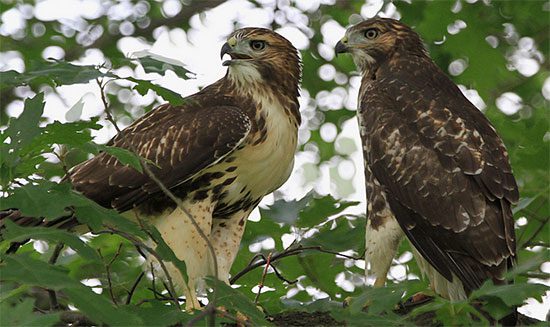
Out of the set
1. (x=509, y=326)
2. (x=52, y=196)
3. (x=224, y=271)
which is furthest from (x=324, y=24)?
(x=52, y=196)

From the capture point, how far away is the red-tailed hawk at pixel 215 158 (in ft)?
20.0

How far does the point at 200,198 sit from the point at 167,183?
0.25 m

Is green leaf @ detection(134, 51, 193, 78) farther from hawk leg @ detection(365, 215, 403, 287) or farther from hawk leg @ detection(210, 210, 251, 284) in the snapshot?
hawk leg @ detection(210, 210, 251, 284)

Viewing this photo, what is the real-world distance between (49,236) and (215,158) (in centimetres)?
266

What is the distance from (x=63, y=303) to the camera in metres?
6.24

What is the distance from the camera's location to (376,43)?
6.99m

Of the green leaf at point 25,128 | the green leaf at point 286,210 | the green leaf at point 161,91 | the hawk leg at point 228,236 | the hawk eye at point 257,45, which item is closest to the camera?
the green leaf at point 25,128

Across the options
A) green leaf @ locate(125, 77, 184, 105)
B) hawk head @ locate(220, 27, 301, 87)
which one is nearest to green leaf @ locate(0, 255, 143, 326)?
green leaf @ locate(125, 77, 184, 105)

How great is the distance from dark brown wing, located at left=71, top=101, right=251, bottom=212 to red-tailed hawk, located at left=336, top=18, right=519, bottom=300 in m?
0.86

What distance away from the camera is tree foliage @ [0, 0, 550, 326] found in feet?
11.6

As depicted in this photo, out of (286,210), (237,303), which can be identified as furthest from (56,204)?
(286,210)

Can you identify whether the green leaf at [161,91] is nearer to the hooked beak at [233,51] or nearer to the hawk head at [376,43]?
the hooked beak at [233,51]

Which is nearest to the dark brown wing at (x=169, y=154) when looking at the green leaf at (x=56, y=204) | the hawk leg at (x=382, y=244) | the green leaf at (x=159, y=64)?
the hawk leg at (x=382, y=244)

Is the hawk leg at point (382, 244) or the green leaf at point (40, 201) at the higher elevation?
the hawk leg at point (382, 244)
